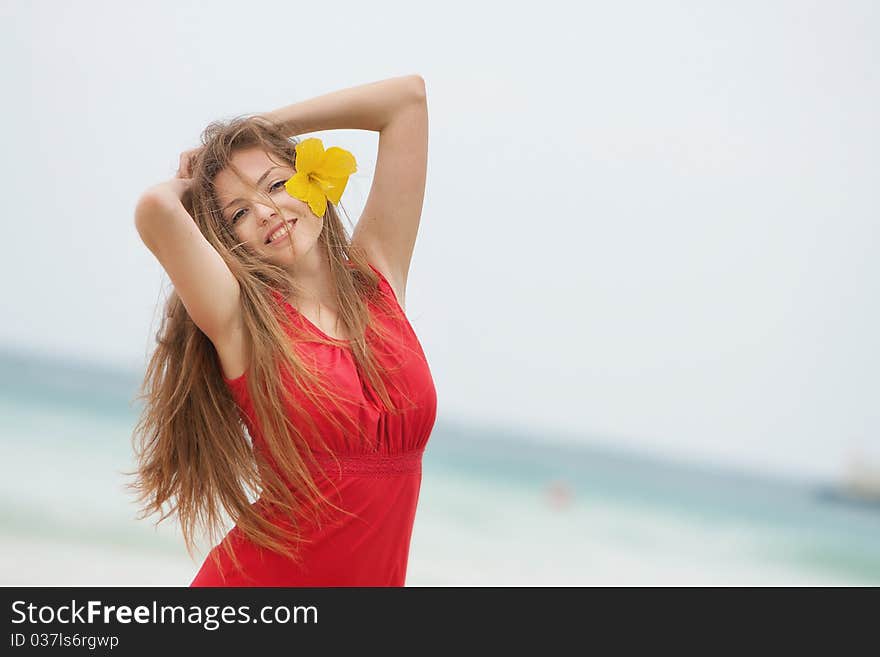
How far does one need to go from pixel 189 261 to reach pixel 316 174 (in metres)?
0.30

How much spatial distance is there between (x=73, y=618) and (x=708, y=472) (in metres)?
8.46

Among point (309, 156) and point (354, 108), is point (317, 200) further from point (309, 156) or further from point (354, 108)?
point (354, 108)

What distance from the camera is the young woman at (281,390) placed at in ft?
5.74

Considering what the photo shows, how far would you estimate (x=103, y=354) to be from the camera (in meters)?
9.80

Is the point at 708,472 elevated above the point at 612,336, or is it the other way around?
the point at 612,336

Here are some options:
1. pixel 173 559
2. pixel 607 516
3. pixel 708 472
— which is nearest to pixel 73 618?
pixel 173 559

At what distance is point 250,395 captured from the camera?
1.75 meters

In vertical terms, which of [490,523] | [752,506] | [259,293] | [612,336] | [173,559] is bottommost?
[259,293]

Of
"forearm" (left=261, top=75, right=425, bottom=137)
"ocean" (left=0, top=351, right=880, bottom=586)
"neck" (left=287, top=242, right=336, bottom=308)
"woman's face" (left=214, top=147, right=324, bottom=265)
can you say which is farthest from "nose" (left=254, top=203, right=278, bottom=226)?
"ocean" (left=0, top=351, right=880, bottom=586)

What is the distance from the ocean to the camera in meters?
6.15

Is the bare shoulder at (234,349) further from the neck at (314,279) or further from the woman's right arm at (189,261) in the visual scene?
the neck at (314,279)

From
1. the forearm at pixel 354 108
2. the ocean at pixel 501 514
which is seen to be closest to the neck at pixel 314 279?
the forearm at pixel 354 108

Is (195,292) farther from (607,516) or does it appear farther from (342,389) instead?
(607,516)

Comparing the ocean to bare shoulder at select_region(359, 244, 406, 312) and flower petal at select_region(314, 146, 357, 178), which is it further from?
flower petal at select_region(314, 146, 357, 178)
